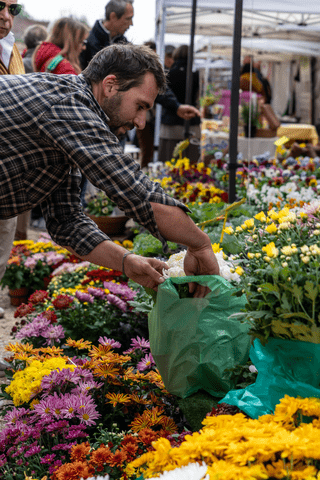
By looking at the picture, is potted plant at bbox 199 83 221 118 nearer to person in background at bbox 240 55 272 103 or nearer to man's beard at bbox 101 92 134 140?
person in background at bbox 240 55 272 103

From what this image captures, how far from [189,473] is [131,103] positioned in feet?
3.63

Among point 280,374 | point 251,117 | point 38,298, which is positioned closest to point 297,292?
Answer: point 280,374

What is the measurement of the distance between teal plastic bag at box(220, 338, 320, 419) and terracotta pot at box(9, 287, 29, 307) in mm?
2801

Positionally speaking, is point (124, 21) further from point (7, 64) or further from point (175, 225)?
point (175, 225)

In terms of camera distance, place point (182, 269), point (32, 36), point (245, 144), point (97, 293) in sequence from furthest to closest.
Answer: point (245, 144), point (32, 36), point (97, 293), point (182, 269)

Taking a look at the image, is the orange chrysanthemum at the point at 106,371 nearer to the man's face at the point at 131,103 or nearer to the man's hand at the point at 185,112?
the man's face at the point at 131,103

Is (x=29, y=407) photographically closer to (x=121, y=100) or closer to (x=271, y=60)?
(x=121, y=100)

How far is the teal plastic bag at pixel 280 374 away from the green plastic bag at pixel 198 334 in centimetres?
20

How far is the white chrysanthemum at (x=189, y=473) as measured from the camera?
933mm

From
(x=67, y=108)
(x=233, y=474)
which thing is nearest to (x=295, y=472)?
(x=233, y=474)

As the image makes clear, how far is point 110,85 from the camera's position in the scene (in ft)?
5.20

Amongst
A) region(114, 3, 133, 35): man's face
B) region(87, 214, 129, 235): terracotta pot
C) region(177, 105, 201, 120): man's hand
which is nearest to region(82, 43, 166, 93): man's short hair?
region(114, 3, 133, 35): man's face

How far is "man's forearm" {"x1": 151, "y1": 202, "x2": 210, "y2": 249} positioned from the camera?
57.7 inches

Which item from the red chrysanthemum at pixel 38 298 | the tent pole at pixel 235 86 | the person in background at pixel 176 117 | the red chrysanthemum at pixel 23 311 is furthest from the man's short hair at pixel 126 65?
the person in background at pixel 176 117
